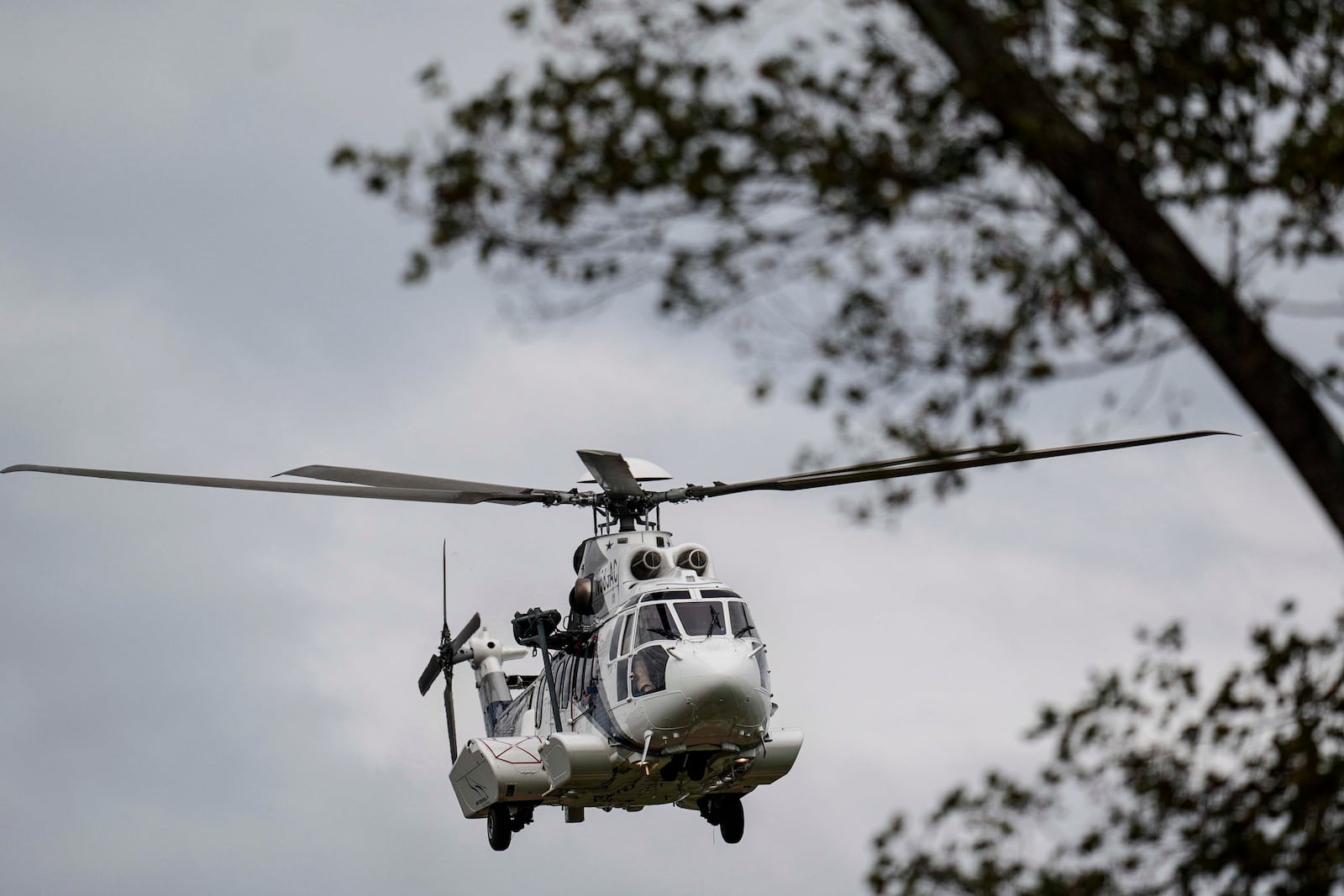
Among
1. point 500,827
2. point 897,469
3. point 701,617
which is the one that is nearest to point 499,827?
point 500,827

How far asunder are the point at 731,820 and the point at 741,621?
3.27m

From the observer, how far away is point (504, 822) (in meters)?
22.8

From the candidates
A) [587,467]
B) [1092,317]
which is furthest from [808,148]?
[587,467]

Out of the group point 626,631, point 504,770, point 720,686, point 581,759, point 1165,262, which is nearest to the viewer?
point 1165,262

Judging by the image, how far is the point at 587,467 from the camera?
72.5 feet

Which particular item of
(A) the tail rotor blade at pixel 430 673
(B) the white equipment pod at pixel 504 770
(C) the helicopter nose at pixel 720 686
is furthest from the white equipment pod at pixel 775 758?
(A) the tail rotor blade at pixel 430 673

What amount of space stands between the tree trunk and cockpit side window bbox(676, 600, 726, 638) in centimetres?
1187

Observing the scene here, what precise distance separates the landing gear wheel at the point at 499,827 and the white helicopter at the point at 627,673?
0.02m

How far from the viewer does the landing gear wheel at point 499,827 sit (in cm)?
2275

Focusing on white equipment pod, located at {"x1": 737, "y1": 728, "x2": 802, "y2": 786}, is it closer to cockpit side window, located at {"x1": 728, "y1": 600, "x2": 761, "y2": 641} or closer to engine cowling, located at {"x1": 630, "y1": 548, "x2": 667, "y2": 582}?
cockpit side window, located at {"x1": 728, "y1": 600, "x2": 761, "y2": 641}

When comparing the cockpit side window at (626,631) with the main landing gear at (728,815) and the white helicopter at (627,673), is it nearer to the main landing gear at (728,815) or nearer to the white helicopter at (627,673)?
the white helicopter at (627,673)

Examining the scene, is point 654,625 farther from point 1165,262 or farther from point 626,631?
point 1165,262

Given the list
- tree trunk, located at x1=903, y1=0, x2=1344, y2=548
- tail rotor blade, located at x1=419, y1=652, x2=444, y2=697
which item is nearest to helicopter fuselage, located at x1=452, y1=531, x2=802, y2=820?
tail rotor blade, located at x1=419, y1=652, x2=444, y2=697

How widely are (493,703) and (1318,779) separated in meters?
17.9
